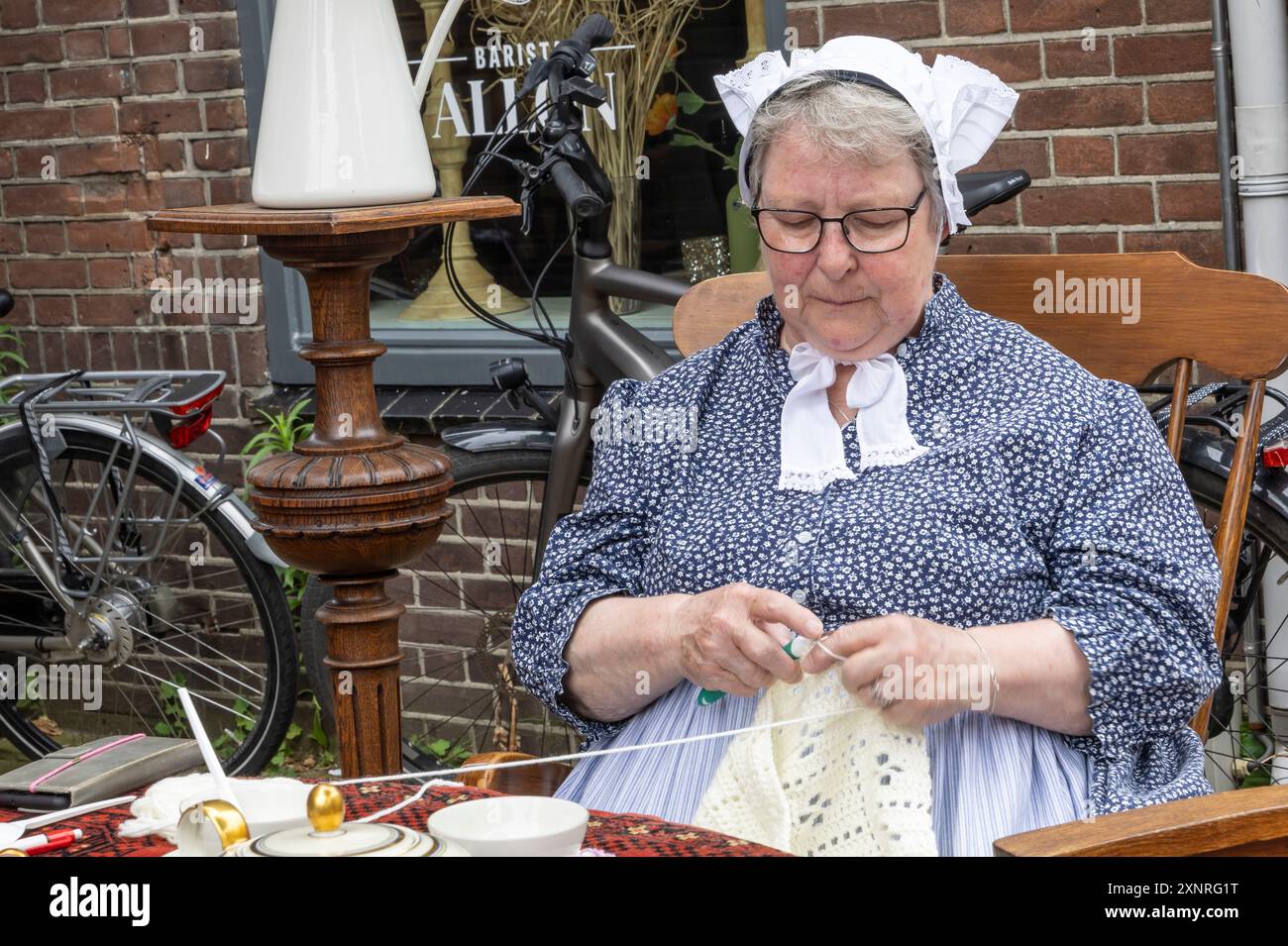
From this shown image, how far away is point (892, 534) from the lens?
5.95 feet

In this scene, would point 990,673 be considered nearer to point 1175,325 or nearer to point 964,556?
point 964,556

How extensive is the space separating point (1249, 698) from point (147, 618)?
2.62 meters

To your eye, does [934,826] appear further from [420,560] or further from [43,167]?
[43,167]

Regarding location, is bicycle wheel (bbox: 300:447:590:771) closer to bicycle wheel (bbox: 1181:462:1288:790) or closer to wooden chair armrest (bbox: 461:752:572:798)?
bicycle wheel (bbox: 1181:462:1288:790)

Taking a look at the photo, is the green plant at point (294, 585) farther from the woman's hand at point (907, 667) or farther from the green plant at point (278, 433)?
the woman's hand at point (907, 667)

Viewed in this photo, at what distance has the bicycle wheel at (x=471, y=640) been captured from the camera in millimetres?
3619

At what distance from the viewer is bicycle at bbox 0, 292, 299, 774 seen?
3508 mm

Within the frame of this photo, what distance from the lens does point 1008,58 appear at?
307 cm

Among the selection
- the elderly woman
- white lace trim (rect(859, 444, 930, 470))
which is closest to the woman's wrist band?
the elderly woman

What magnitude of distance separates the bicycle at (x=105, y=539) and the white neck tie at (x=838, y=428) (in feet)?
5.71

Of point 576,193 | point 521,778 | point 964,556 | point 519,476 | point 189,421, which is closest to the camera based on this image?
point 964,556

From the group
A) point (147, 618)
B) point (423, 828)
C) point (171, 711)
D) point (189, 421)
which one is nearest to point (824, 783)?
point (423, 828)

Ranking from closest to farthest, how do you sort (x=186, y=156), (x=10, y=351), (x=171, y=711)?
(x=186, y=156) → (x=171, y=711) → (x=10, y=351)

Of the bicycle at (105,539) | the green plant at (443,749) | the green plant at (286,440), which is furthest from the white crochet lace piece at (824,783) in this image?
the green plant at (286,440)
